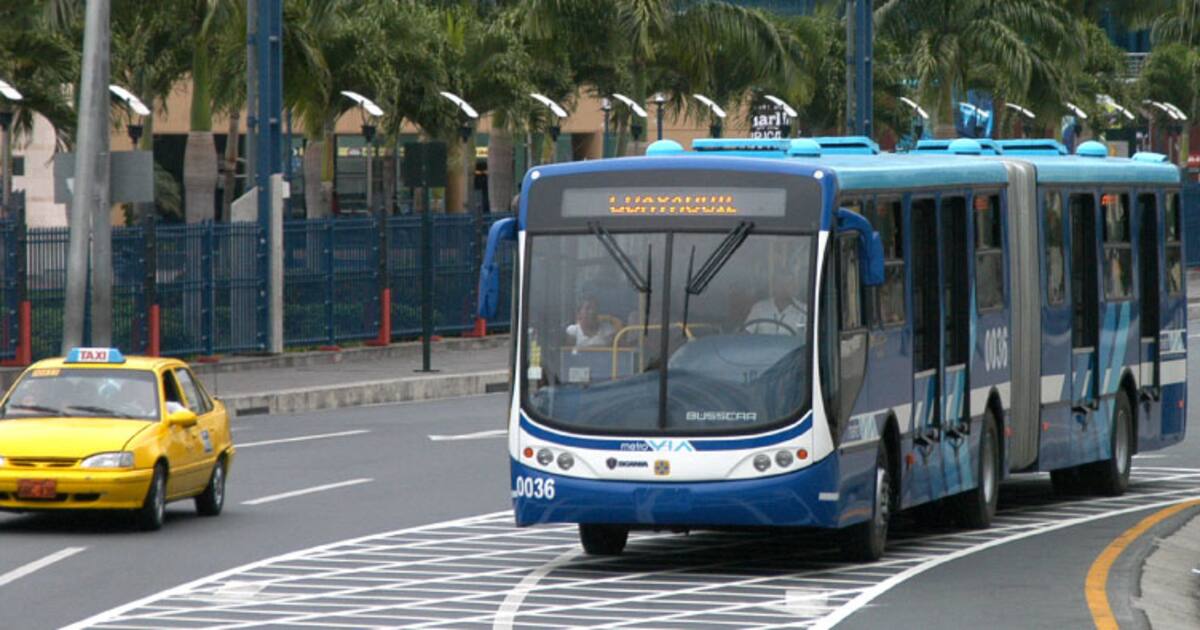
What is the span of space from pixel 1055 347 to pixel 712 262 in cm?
590

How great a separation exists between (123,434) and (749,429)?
491 centimetres

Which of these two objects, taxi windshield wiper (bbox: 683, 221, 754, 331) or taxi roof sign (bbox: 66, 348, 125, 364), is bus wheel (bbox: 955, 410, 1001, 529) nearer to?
taxi windshield wiper (bbox: 683, 221, 754, 331)

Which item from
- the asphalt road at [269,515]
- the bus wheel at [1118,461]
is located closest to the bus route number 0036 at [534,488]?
the asphalt road at [269,515]

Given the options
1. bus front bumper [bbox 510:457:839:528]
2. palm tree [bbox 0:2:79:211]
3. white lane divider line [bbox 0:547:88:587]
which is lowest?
white lane divider line [bbox 0:547:88:587]

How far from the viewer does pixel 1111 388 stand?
22.0 metres

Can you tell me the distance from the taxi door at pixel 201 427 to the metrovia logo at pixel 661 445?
4.72 metres

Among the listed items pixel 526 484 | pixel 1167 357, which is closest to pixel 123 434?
pixel 526 484

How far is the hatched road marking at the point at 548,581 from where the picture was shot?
13461 mm

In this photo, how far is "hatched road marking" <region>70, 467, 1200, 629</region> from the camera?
44.2 ft

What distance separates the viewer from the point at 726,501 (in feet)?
49.6

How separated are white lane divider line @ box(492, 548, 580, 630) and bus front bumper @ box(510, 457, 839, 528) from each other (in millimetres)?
587

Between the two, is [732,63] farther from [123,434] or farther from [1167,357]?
[123,434]

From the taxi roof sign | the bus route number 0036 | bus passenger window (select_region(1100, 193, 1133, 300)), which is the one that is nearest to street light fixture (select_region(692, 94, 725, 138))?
bus passenger window (select_region(1100, 193, 1133, 300))

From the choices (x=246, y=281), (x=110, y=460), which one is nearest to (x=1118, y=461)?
(x=110, y=460)
